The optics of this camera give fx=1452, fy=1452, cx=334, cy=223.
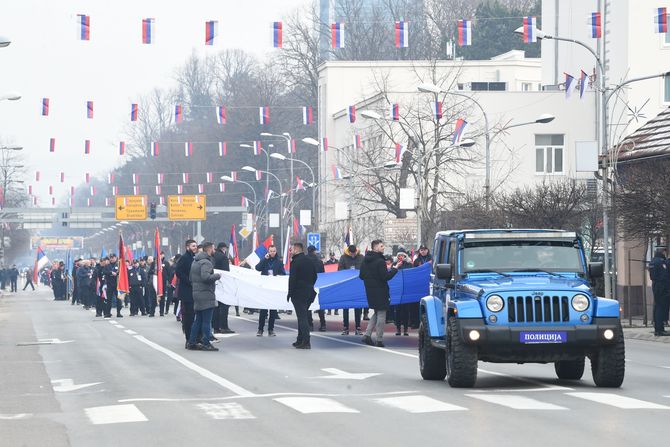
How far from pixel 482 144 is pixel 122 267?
32308 millimetres

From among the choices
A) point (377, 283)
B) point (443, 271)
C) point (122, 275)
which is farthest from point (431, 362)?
point (122, 275)

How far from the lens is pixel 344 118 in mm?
85062

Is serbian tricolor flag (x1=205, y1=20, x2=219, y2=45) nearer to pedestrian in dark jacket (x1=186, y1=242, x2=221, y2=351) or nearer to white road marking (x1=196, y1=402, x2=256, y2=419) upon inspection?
pedestrian in dark jacket (x1=186, y1=242, x2=221, y2=351)

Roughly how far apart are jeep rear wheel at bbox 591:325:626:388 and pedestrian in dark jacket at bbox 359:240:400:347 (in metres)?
9.01

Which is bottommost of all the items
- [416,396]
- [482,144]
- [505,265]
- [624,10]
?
[416,396]

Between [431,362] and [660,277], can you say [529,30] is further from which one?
[431,362]

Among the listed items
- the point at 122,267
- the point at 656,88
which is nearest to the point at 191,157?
the point at 656,88

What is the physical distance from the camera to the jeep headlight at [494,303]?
1577cm

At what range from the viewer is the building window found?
7019cm

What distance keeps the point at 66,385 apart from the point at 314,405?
438 cm

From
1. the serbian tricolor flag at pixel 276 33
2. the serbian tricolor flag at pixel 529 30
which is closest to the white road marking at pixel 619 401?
the serbian tricolor flag at pixel 529 30

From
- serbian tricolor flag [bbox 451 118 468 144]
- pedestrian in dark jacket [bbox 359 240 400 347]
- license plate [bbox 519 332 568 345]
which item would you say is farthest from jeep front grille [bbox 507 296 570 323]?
serbian tricolor flag [bbox 451 118 468 144]

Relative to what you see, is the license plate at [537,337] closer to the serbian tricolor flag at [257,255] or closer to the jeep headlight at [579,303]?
the jeep headlight at [579,303]

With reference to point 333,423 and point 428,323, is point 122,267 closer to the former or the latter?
point 428,323
